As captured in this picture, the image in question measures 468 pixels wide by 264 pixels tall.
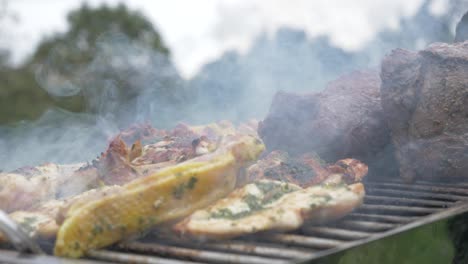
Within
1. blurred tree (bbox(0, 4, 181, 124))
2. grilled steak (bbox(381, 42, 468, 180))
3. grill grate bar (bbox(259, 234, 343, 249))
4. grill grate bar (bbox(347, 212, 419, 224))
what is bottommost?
grill grate bar (bbox(259, 234, 343, 249))

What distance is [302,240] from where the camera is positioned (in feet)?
8.91

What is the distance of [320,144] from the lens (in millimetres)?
4496

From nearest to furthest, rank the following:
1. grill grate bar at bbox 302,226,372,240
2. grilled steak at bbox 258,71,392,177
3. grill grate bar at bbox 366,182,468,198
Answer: grill grate bar at bbox 302,226,372,240 → grill grate bar at bbox 366,182,468,198 → grilled steak at bbox 258,71,392,177

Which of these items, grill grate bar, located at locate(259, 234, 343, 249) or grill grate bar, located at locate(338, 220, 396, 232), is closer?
grill grate bar, located at locate(259, 234, 343, 249)

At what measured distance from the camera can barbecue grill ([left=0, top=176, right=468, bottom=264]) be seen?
2457 millimetres

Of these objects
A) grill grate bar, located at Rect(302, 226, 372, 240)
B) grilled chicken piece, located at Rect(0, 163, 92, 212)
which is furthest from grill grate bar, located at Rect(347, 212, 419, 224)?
grilled chicken piece, located at Rect(0, 163, 92, 212)

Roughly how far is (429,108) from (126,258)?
2.55 meters

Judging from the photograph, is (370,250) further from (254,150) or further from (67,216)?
(67,216)

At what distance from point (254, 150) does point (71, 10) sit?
601 inches

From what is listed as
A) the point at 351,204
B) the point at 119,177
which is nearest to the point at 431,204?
the point at 351,204

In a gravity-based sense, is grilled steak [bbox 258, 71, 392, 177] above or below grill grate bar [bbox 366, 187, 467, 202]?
above

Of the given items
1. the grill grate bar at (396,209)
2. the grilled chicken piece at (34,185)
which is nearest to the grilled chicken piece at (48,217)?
the grilled chicken piece at (34,185)

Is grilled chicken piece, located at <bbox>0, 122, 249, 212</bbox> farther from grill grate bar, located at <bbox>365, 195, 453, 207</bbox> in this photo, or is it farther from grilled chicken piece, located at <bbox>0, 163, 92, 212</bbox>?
grill grate bar, located at <bbox>365, 195, 453, 207</bbox>

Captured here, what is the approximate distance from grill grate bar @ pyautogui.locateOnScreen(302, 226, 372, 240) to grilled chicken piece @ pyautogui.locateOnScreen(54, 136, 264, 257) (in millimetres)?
565
